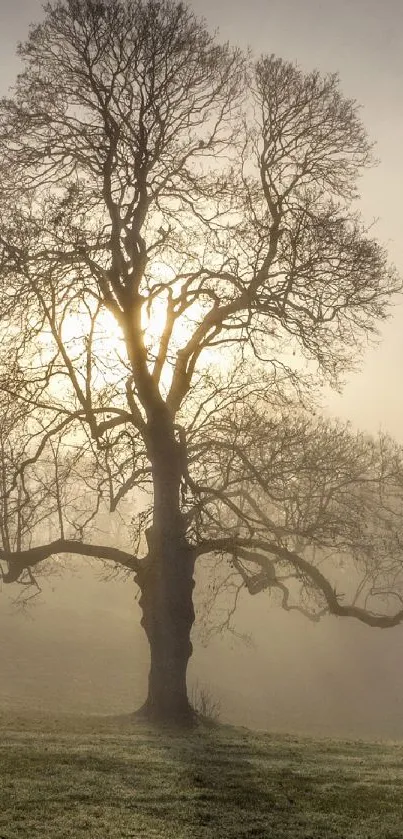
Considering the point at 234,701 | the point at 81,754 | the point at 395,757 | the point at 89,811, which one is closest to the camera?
the point at 89,811

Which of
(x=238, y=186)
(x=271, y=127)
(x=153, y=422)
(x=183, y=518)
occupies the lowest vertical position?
(x=183, y=518)

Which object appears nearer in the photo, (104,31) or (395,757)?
(395,757)

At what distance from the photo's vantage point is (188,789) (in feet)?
35.0

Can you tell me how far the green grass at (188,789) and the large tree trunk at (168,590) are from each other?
4.32 m

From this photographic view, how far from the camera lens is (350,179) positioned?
21578 mm

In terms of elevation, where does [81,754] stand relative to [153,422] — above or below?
→ below

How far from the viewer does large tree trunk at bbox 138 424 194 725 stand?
20.7 meters

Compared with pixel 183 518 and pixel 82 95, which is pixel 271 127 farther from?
pixel 183 518

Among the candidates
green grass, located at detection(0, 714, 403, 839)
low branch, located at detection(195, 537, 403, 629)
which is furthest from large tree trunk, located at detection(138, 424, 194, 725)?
green grass, located at detection(0, 714, 403, 839)

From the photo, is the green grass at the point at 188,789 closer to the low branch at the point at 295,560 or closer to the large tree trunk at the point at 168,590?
the large tree trunk at the point at 168,590

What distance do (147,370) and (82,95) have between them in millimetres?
6031

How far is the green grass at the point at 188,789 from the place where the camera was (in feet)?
28.9

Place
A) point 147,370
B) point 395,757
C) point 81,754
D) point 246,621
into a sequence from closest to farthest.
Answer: point 81,754 → point 395,757 → point 147,370 → point 246,621

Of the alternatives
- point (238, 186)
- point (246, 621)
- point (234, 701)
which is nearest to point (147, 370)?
point (238, 186)
